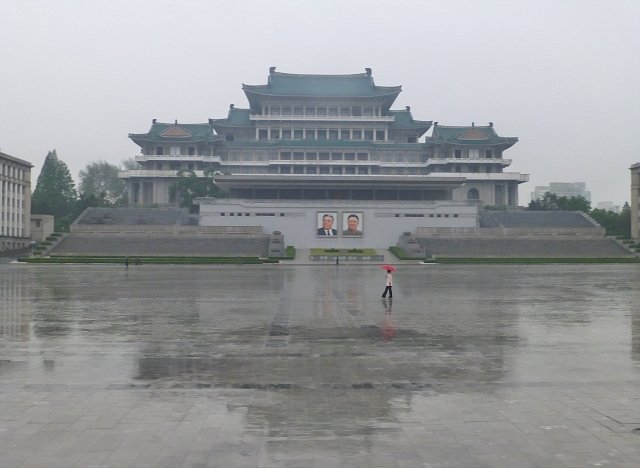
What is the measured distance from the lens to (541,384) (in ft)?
26.5

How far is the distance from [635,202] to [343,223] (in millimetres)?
31118

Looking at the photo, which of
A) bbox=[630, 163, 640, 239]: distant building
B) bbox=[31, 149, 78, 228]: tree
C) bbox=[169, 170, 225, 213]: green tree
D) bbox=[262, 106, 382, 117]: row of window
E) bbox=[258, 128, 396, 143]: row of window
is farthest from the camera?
bbox=[262, 106, 382, 117]: row of window

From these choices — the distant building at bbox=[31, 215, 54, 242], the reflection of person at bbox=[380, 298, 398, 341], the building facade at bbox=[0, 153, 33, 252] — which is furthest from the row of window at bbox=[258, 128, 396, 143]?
the reflection of person at bbox=[380, 298, 398, 341]

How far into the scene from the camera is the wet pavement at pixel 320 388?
18.2 ft

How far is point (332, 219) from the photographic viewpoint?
207 ft

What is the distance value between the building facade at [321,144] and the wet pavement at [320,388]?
207 ft

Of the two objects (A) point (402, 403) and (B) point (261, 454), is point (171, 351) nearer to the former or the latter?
(A) point (402, 403)

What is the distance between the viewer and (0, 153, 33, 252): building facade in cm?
6266

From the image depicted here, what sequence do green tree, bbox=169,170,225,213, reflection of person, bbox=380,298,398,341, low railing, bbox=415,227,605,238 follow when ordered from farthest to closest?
green tree, bbox=169,170,225,213
low railing, bbox=415,227,605,238
reflection of person, bbox=380,298,398,341

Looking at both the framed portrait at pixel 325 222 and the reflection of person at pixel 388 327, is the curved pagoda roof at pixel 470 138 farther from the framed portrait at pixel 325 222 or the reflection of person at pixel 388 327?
the reflection of person at pixel 388 327

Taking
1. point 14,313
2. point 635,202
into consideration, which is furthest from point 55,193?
point 14,313

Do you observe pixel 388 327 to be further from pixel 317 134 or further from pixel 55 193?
pixel 55 193

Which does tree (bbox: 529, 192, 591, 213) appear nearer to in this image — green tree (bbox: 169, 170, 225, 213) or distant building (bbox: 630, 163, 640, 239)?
distant building (bbox: 630, 163, 640, 239)

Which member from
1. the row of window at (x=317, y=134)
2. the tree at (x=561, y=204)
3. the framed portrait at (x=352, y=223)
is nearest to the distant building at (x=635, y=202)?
the tree at (x=561, y=204)
